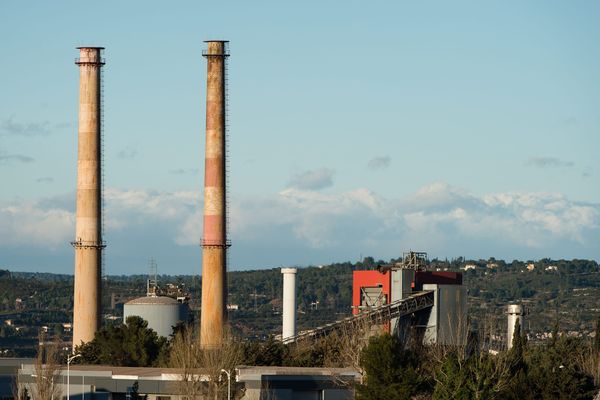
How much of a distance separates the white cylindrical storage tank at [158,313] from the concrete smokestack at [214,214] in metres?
11.7

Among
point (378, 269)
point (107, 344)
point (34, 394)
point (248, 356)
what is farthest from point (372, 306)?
point (34, 394)

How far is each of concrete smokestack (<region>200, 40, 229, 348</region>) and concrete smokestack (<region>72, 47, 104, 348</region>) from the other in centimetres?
864

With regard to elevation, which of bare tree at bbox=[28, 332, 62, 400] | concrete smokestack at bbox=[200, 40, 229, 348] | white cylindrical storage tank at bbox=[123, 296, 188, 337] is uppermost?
concrete smokestack at bbox=[200, 40, 229, 348]

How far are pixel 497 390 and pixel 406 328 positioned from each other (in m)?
27.5

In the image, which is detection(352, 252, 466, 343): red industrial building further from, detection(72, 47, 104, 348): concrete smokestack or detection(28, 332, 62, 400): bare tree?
detection(28, 332, 62, 400): bare tree

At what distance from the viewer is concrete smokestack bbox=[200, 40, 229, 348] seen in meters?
98.5

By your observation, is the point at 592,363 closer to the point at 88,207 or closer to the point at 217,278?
the point at 217,278

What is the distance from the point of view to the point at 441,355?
9669cm

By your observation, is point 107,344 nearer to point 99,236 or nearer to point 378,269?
point 99,236

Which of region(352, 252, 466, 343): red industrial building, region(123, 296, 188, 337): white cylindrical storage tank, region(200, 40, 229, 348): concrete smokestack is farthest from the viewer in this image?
region(123, 296, 188, 337): white cylindrical storage tank

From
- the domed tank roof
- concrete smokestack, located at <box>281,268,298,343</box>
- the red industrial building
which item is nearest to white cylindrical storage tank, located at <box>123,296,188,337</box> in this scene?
the domed tank roof

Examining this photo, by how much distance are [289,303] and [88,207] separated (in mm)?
17579

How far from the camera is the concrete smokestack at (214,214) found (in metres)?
98.5

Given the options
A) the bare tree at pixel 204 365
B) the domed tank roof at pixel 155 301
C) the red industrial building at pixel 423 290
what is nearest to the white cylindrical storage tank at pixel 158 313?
the domed tank roof at pixel 155 301
